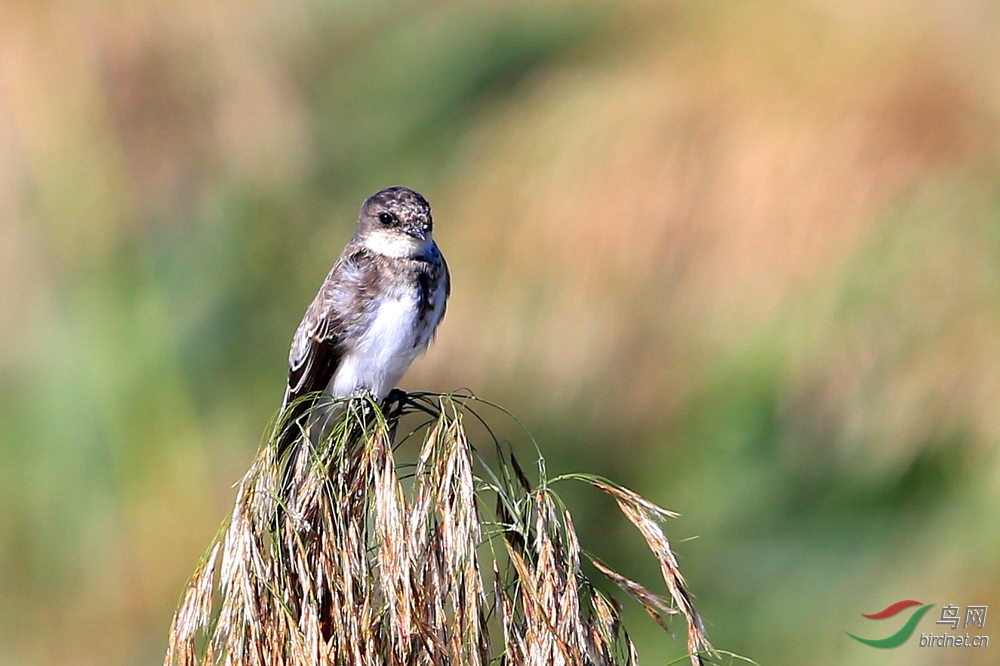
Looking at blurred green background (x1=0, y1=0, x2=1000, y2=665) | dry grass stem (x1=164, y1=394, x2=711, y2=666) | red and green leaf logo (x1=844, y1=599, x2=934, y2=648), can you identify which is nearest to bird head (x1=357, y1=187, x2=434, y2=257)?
dry grass stem (x1=164, y1=394, x2=711, y2=666)

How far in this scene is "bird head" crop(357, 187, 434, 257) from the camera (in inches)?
137

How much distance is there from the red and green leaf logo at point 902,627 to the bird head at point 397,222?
360cm

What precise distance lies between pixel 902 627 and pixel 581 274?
105 inches

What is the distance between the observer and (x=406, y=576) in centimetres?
211

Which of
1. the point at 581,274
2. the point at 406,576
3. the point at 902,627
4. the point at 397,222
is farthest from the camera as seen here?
the point at 581,274

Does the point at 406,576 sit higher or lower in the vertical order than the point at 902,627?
higher

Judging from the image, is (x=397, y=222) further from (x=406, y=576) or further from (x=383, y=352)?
(x=406, y=576)

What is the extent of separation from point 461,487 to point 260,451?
462 millimetres

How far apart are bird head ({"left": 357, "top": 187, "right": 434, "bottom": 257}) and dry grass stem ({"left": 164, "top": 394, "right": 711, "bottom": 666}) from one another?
131cm

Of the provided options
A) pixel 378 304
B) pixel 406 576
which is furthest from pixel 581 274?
pixel 406 576

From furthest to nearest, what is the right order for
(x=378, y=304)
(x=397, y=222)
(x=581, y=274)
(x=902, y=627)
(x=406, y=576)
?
(x=581, y=274), (x=902, y=627), (x=378, y=304), (x=397, y=222), (x=406, y=576)

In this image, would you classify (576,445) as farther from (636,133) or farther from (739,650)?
(636,133)

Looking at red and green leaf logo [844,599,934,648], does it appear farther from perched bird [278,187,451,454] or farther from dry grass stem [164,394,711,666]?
dry grass stem [164,394,711,666]

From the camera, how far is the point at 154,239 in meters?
6.77
